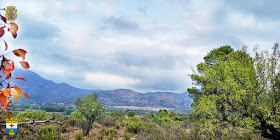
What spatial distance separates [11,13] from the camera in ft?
2.99

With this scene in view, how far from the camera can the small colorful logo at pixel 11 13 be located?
0.90 m

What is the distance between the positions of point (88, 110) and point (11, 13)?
11093 mm

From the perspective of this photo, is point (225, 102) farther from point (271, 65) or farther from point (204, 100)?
point (271, 65)

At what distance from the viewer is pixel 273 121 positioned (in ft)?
22.7

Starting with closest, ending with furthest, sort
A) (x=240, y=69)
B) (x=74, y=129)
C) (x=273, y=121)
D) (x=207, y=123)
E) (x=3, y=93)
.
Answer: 1. (x=3, y=93)
2. (x=273, y=121)
3. (x=240, y=69)
4. (x=207, y=123)
5. (x=74, y=129)

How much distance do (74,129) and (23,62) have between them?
13064 millimetres

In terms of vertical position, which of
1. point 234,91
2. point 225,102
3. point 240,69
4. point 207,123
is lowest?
point 207,123

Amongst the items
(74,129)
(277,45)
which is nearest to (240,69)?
(277,45)

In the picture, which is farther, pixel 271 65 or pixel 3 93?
pixel 271 65

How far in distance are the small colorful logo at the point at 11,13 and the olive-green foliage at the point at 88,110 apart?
1087cm

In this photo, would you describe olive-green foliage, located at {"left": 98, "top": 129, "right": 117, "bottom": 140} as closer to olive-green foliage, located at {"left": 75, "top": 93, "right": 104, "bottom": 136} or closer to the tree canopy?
olive-green foliage, located at {"left": 75, "top": 93, "right": 104, "bottom": 136}

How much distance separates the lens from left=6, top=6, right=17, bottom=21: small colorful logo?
90 cm

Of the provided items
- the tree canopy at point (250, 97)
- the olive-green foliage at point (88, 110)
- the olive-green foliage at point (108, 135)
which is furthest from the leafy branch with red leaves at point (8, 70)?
the olive-green foliage at point (88, 110)

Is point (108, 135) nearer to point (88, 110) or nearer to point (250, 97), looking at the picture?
point (88, 110)
